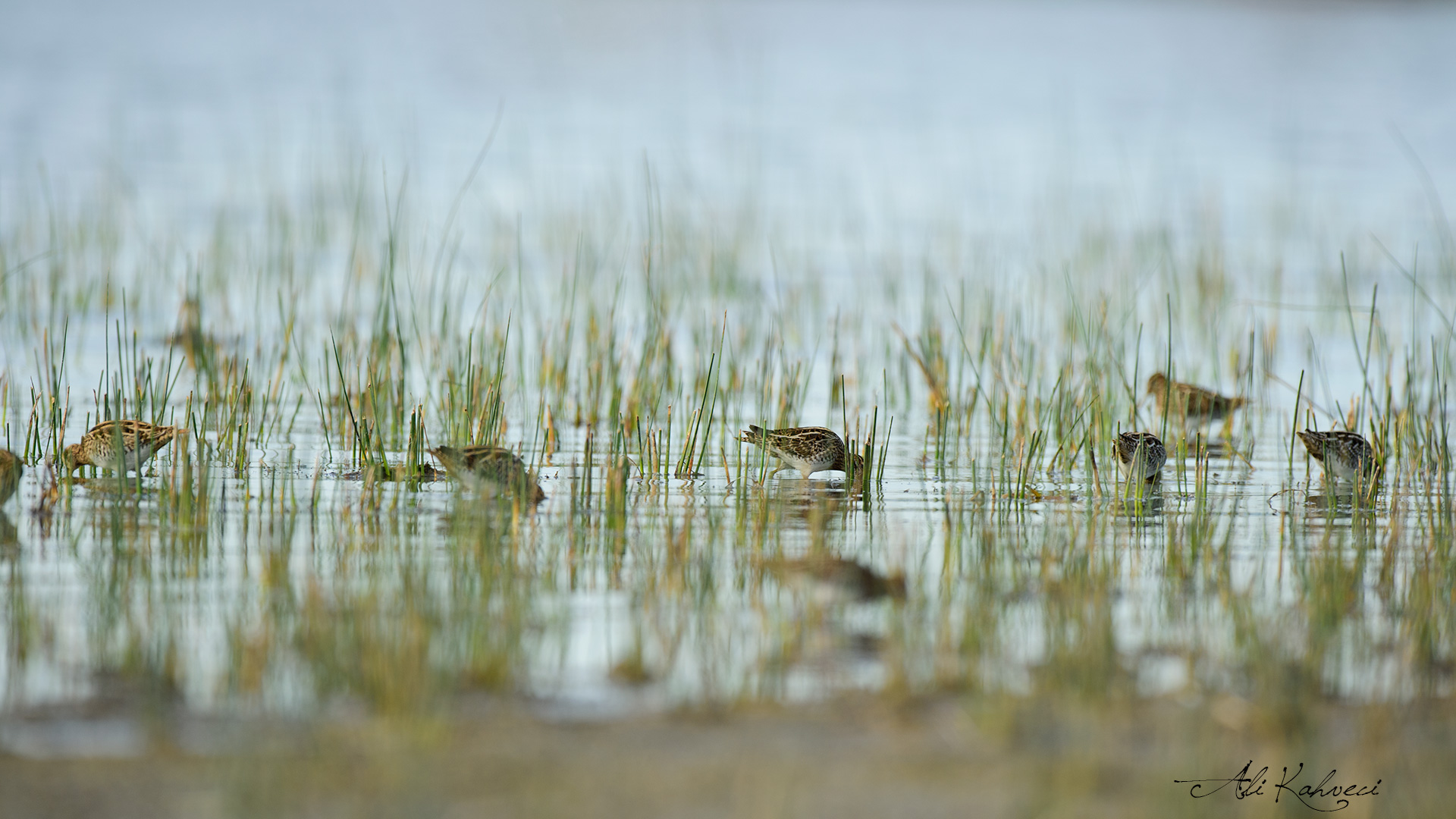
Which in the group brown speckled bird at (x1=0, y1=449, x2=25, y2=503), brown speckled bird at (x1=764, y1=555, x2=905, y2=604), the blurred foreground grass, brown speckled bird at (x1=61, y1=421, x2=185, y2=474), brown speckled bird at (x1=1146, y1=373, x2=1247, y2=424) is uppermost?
brown speckled bird at (x1=1146, y1=373, x2=1247, y2=424)

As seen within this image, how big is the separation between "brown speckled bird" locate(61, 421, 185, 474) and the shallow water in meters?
0.18

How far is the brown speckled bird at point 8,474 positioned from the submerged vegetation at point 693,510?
0.12 m

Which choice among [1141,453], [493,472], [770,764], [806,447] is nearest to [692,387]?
[806,447]

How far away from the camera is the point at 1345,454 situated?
21.6 ft

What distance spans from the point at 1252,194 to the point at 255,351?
503 inches

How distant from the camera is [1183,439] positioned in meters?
7.05

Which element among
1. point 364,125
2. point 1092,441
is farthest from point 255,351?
point 364,125

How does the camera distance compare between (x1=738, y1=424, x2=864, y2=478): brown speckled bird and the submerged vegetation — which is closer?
the submerged vegetation

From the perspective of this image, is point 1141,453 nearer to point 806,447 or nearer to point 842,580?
point 806,447
